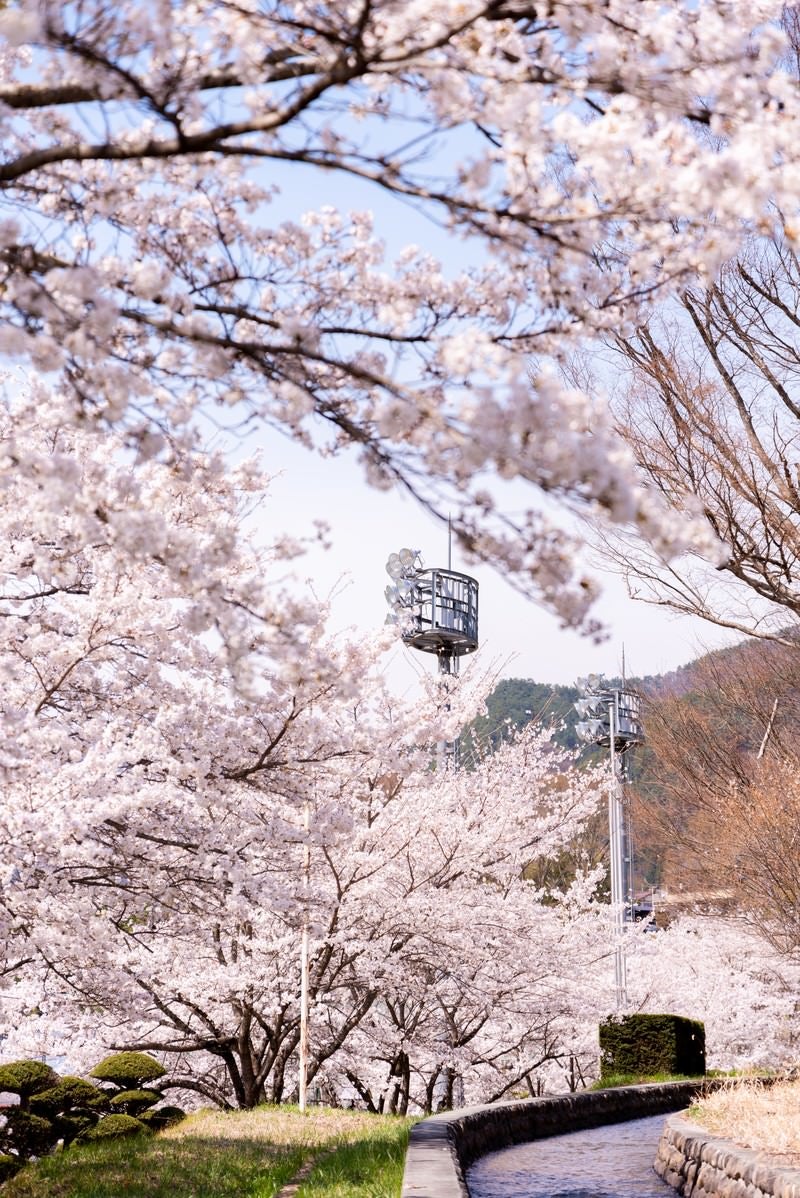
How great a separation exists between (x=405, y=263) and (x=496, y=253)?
48 cm

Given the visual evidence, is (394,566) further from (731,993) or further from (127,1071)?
(127,1071)

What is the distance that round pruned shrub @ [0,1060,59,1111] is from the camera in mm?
11625

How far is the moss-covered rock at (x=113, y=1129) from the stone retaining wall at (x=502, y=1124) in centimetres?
310

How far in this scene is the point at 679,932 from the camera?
27.6m

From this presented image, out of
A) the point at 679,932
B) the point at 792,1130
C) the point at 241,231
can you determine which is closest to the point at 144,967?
the point at 792,1130

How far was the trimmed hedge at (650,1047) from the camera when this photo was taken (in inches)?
724

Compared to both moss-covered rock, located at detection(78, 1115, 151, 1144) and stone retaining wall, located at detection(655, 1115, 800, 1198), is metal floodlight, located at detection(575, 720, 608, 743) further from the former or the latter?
moss-covered rock, located at detection(78, 1115, 151, 1144)

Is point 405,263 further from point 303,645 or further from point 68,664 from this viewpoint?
point 68,664

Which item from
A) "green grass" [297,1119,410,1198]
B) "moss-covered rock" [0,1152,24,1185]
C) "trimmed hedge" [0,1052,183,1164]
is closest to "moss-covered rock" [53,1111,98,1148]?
"trimmed hedge" [0,1052,183,1164]

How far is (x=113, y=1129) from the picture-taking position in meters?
11.7

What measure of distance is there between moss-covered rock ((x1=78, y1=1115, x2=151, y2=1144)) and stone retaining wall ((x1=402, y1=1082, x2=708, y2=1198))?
10.2ft

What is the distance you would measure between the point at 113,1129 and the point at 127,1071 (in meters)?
1.11

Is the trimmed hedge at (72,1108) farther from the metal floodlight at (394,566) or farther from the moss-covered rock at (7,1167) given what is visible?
the metal floodlight at (394,566)

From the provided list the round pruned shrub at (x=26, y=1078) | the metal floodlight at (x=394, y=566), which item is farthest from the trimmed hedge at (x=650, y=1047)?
the metal floodlight at (x=394, y=566)
